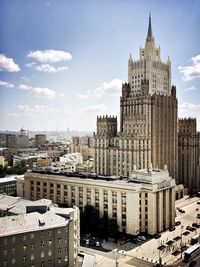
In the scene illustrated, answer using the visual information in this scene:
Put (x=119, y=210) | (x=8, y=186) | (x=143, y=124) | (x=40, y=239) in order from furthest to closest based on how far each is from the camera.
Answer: (x=8, y=186), (x=143, y=124), (x=119, y=210), (x=40, y=239)

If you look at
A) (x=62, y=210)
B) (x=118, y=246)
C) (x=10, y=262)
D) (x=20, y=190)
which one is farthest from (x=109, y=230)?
(x=20, y=190)

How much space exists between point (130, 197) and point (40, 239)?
5873 millimetres

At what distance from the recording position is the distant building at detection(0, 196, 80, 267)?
8.78 metres

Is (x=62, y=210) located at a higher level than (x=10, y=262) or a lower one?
higher

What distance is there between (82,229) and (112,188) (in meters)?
2.24

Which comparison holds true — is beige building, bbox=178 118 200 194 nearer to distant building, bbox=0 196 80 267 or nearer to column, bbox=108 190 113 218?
column, bbox=108 190 113 218

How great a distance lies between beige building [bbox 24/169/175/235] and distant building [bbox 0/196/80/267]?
4277 millimetres

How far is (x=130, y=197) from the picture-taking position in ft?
47.3

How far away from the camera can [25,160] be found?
→ 98.9 feet

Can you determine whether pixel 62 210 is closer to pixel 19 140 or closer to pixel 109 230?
pixel 109 230

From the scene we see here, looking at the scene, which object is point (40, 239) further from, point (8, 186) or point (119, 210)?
point (8, 186)

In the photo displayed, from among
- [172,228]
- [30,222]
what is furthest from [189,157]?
[30,222]

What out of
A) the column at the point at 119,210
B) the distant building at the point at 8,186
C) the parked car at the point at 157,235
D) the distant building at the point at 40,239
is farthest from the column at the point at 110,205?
the distant building at the point at 8,186

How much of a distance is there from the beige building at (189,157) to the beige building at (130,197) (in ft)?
26.4
